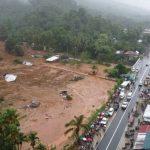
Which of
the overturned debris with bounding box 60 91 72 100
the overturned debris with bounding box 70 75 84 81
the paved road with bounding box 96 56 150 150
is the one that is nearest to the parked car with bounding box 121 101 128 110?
the paved road with bounding box 96 56 150 150

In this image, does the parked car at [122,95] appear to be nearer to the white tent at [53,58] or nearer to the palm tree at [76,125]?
the palm tree at [76,125]

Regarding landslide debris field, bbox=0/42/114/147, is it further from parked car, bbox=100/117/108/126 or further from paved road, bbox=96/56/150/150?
parked car, bbox=100/117/108/126

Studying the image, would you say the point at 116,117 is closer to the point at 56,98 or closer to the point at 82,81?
the point at 56,98

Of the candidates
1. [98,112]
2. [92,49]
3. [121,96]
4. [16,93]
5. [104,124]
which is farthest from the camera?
[92,49]

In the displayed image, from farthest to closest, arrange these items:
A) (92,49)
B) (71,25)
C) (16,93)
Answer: (71,25), (92,49), (16,93)

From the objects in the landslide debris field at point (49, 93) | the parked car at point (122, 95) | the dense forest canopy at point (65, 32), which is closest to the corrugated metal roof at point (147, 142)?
the landslide debris field at point (49, 93)

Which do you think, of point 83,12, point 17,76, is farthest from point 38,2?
point 17,76

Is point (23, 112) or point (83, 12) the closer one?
point (23, 112)
